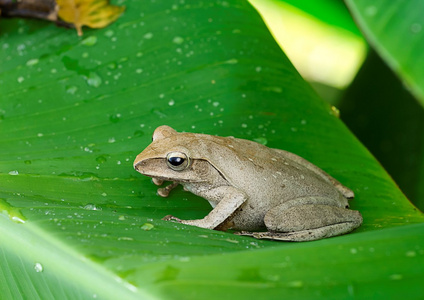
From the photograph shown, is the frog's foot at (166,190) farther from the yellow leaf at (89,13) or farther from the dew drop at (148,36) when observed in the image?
the yellow leaf at (89,13)

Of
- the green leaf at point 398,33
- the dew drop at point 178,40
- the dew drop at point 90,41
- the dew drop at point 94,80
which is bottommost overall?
the dew drop at point 94,80

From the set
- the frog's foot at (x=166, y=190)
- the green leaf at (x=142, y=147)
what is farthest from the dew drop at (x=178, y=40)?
the frog's foot at (x=166, y=190)

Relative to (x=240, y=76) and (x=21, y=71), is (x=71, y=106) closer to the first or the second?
(x=21, y=71)

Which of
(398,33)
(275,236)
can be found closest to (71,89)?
(275,236)

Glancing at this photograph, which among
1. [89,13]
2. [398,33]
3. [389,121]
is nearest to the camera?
[398,33]

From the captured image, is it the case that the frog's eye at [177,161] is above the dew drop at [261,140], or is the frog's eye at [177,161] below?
below

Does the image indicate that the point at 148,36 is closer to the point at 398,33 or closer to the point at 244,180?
the point at 244,180
